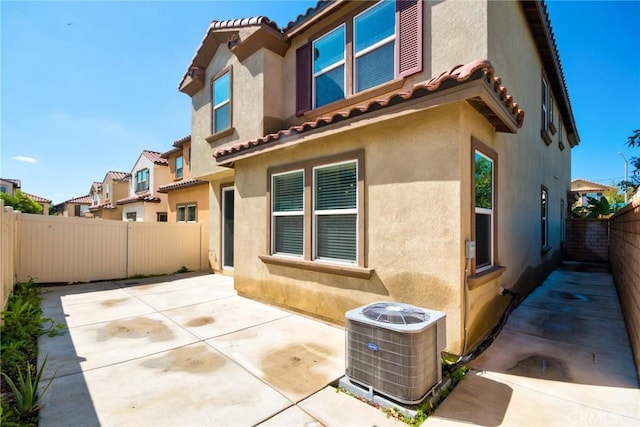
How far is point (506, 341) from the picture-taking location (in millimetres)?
4871

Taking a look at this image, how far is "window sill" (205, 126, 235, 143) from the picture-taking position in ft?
30.0

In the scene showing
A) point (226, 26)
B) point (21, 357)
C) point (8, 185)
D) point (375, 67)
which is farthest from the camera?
point (8, 185)

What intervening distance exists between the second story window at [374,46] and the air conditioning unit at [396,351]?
4.79 meters

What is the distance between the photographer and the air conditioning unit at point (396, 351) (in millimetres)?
3023

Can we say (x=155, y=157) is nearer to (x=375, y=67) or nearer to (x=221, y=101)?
(x=221, y=101)

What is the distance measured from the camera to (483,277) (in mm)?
4547

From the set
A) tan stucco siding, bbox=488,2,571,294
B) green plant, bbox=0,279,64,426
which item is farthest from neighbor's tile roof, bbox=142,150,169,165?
tan stucco siding, bbox=488,2,571,294

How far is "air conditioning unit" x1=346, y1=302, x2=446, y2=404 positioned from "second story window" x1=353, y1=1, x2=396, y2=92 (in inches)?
189

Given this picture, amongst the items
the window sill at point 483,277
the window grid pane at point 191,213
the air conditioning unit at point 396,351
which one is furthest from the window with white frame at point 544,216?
the window grid pane at point 191,213

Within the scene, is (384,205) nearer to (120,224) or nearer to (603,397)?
(603,397)

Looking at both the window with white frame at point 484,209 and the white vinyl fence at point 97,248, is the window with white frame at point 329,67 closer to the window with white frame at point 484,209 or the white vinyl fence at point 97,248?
the window with white frame at point 484,209

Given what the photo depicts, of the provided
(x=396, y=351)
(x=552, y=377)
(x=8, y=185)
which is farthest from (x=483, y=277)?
(x=8, y=185)

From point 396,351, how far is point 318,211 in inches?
137

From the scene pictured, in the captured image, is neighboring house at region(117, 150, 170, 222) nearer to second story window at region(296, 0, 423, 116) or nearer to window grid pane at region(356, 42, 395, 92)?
second story window at region(296, 0, 423, 116)
